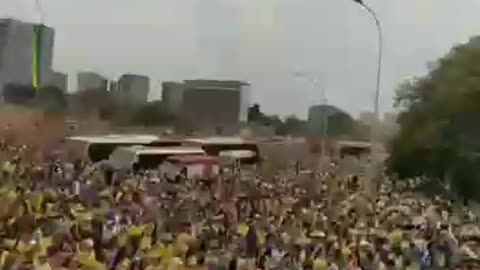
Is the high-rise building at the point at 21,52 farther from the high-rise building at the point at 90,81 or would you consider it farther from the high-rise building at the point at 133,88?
the high-rise building at the point at 133,88

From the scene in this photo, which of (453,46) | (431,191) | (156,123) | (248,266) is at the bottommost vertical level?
(248,266)

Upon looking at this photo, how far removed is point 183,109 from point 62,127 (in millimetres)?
387

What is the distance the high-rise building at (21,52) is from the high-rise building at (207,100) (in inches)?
15.1

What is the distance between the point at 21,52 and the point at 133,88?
372 millimetres

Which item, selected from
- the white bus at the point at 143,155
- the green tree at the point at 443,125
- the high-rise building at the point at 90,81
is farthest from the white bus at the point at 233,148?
the green tree at the point at 443,125

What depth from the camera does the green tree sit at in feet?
10.1

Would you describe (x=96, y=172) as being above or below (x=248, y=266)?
above

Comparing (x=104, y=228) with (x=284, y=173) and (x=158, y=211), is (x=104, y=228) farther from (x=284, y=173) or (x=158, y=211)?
(x=284, y=173)

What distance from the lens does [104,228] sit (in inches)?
107

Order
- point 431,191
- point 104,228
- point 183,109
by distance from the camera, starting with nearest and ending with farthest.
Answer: point 104,228 → point 183,109 → point 431,191

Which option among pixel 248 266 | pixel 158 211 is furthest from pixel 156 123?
pixel 248 266

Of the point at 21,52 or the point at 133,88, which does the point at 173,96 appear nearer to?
the point at 133,88

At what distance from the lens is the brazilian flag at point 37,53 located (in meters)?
2.82

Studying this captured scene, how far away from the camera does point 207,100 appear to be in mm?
2893
